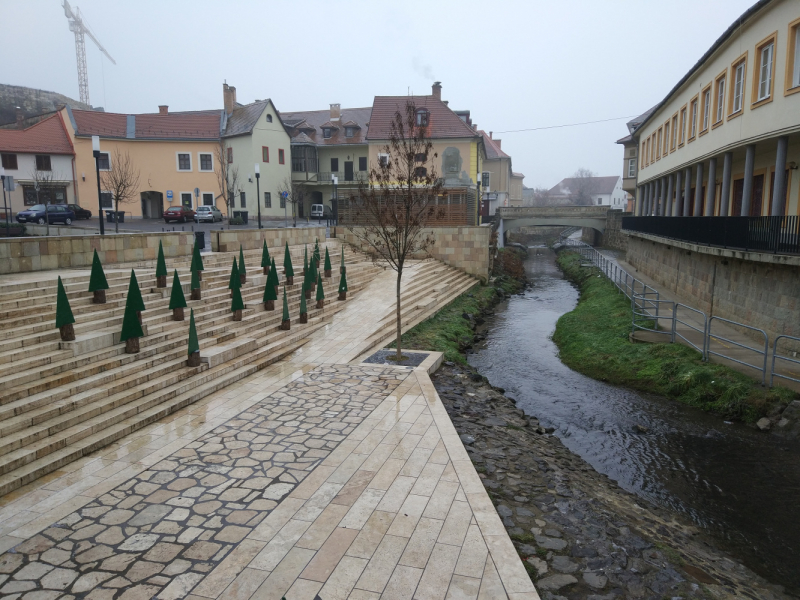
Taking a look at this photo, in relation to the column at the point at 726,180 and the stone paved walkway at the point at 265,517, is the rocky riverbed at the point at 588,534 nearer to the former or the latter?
the stone paved walkway at the point at 265,517

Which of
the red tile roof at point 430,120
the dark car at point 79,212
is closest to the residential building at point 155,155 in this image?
the dark car at point 79,212

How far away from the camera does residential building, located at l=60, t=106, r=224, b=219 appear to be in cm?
3978

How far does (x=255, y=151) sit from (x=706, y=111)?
31.3m

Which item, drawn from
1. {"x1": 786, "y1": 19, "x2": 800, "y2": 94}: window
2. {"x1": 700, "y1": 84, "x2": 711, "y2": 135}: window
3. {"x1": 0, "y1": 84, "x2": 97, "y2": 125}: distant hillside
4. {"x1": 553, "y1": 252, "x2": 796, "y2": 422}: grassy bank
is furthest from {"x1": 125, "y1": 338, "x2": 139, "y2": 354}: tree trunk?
{"x1": 0, "y1": 84, "x2": 97, "y2": 125}: distant hillside

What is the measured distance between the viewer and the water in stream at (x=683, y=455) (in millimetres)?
7160

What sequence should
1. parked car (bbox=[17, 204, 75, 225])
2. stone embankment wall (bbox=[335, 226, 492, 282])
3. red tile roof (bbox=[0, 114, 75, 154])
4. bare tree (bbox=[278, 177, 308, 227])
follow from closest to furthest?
stone embankment wall (bbox=[335, 226, 492, 282])
parked car (bbox=[17, 204, 75, 225])
red tile roof (bbox=[0, 114, 75, 154])
bare tree (bbox=[278, 177, 308, 227])

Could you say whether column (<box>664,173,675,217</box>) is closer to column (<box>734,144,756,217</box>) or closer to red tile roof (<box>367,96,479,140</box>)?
column (<box>734,144,756,217</box>)

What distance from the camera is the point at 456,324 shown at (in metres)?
18.0

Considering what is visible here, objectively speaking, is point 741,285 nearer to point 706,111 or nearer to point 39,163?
point 706,111

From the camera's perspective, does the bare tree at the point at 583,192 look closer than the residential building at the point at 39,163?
No

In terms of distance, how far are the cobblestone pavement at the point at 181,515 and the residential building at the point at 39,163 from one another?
3648cm

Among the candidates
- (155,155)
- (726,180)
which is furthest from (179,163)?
(726,180)

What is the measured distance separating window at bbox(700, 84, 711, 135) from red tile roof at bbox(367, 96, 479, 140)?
19.5 m

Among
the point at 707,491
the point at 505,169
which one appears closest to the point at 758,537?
the point at 707,491
